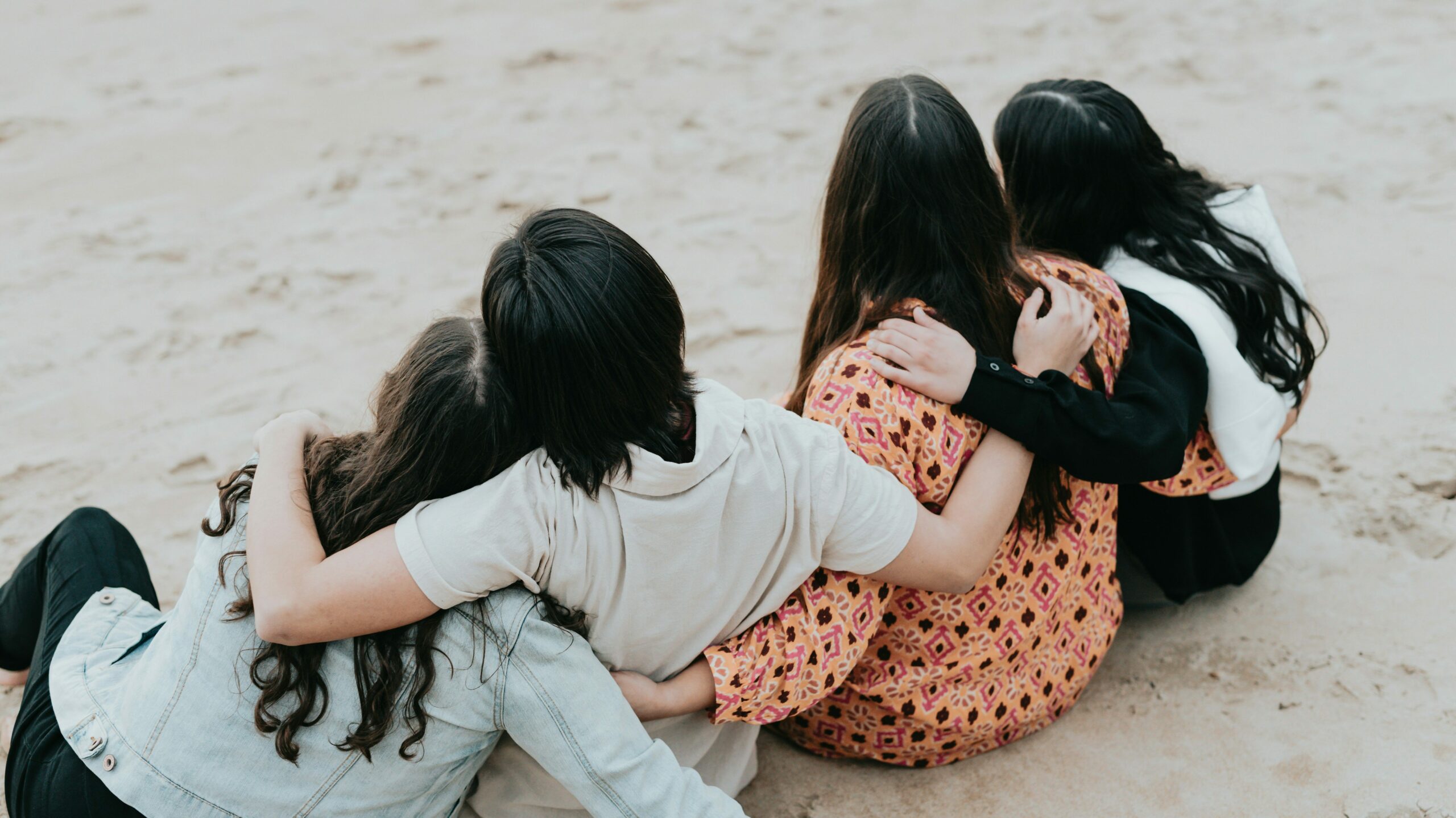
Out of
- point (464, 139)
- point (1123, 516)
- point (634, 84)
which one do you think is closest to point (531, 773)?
point (1123, 516)

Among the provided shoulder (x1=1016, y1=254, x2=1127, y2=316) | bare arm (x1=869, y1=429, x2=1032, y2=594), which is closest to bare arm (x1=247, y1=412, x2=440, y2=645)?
bare arm (x1=869, y1=429, x2=1032, y2=594)

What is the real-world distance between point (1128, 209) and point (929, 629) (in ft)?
2.72

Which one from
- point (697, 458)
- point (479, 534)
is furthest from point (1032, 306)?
point (479, 534)

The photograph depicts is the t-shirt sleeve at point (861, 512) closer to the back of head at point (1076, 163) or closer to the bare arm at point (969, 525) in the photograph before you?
the bare arm at point (969, 525)

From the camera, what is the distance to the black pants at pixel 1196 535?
85.3 inches

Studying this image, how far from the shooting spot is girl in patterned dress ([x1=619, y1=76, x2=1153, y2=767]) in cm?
159

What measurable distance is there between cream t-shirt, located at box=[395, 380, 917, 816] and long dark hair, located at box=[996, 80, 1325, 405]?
0.73 m

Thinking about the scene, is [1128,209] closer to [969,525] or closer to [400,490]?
[969,525]

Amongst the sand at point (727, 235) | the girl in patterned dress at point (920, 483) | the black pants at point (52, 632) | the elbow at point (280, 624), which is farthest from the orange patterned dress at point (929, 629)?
the black pants at point (52, 632)

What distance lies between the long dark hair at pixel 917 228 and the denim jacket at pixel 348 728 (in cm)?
60

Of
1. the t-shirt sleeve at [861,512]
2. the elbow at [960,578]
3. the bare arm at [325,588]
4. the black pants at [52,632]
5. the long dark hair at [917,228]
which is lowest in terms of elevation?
the black pants at [52,632]

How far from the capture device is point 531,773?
1654mm

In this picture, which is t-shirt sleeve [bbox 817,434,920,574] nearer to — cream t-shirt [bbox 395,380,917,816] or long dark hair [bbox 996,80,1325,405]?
cream t-shirt [bbox 395,380,917,816]

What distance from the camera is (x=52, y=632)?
1.77 m
